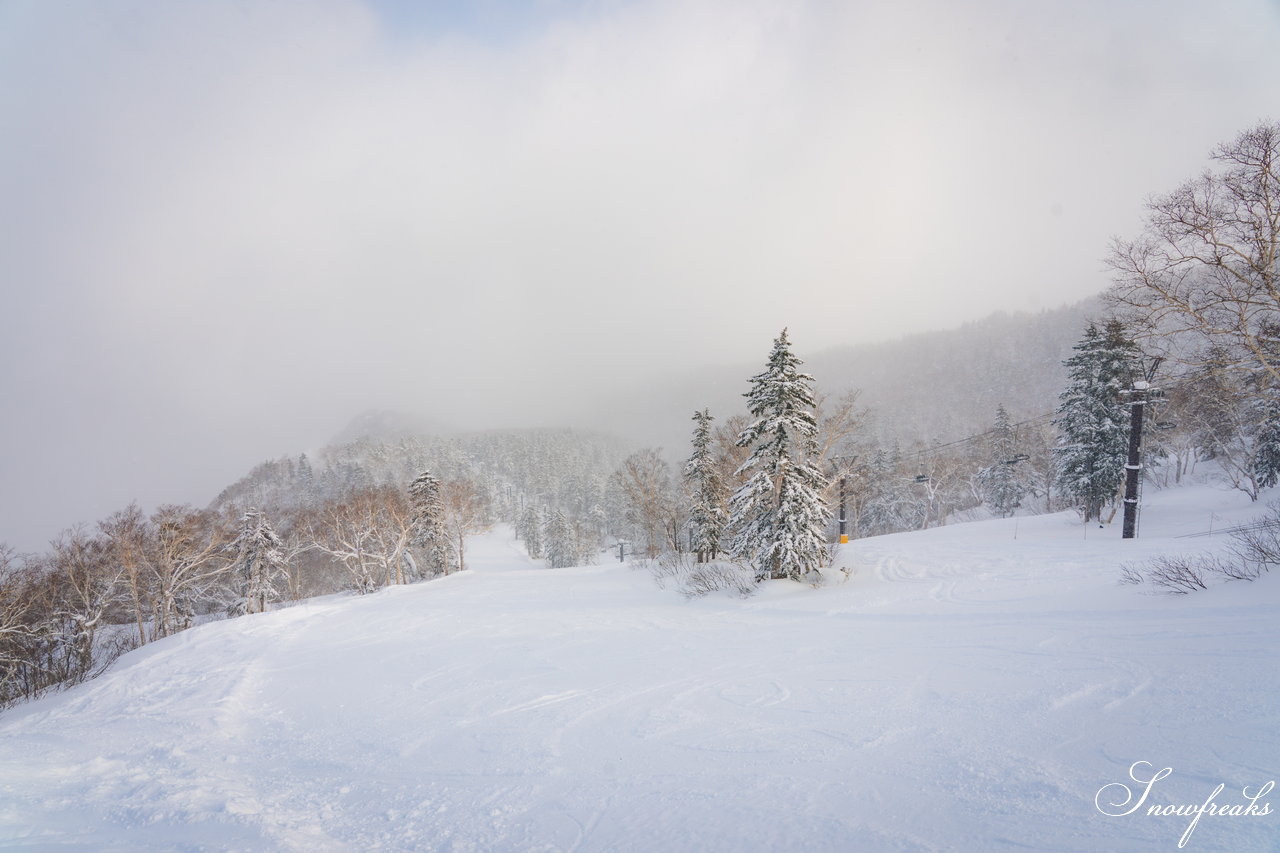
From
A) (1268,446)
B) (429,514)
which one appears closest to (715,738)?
(1268,446)

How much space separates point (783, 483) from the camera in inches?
635

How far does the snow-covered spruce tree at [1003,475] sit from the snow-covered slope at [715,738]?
135ft

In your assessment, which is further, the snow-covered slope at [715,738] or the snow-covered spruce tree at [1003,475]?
the snow-covered spruce tree at [1003,475]

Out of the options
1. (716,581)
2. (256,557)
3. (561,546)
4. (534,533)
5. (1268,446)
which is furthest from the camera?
(534,533)

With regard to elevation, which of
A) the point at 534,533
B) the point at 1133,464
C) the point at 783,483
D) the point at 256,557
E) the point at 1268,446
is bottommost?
the point at 534,533

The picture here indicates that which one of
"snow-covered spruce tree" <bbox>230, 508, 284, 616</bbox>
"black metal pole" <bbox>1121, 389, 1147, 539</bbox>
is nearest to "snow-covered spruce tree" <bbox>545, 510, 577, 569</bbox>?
"snow-covered spruce tree" <bbox>230, 508, 284, 616</bbox>

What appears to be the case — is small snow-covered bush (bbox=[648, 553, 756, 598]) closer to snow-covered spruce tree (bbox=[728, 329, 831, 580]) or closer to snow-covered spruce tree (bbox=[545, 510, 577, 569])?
snow-covered spruce tree (bbox=[728, 329, 831, 580])

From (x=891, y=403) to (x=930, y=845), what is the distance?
14937 centimetres

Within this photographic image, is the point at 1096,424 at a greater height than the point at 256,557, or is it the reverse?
the point at 1096,424

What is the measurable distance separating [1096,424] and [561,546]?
50.8 meters

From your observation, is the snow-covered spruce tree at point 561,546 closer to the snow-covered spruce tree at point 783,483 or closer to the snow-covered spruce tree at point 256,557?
the snow-covered spruce tree at point 256,557

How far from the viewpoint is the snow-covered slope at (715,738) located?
3.59 meters

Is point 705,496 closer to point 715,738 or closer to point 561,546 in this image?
point 715,738

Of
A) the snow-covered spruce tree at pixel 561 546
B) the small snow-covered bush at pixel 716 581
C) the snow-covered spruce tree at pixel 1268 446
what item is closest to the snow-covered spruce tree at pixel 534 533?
the snow-covered spruce tree at pixel 561 546
